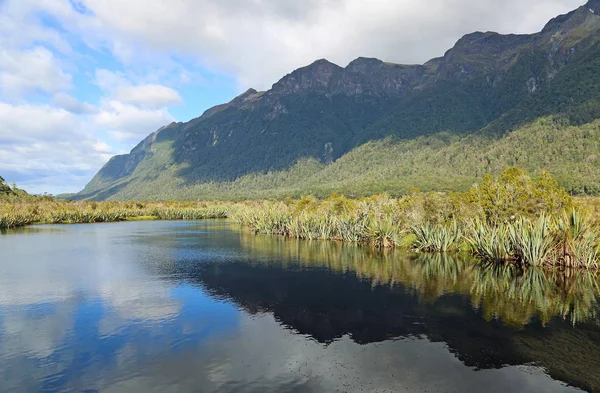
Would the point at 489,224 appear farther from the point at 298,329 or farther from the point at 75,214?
the point at 75,214

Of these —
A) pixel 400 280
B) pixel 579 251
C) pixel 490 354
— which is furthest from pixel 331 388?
pixel 579 251

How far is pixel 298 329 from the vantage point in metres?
18.2

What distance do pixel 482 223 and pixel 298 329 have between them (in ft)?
75.4

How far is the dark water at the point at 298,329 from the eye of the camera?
13.3 metres

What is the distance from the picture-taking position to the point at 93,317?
65.2ft

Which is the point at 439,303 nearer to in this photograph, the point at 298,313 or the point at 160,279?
the point at 298,313

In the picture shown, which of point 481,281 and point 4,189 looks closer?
point 481,281

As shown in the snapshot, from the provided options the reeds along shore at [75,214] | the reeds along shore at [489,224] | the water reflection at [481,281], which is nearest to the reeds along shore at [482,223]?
the reeds along shore at [489,224]

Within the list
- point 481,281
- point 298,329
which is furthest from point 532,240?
point 298,329

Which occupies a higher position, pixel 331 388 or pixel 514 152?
pixel 514 152

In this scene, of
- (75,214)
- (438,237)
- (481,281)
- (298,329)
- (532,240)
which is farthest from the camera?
(75,214)

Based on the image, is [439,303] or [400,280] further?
[400,280]

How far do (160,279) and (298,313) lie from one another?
13321mm

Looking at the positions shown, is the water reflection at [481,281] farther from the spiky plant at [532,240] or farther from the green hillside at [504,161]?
the green hillside at [504,161]
